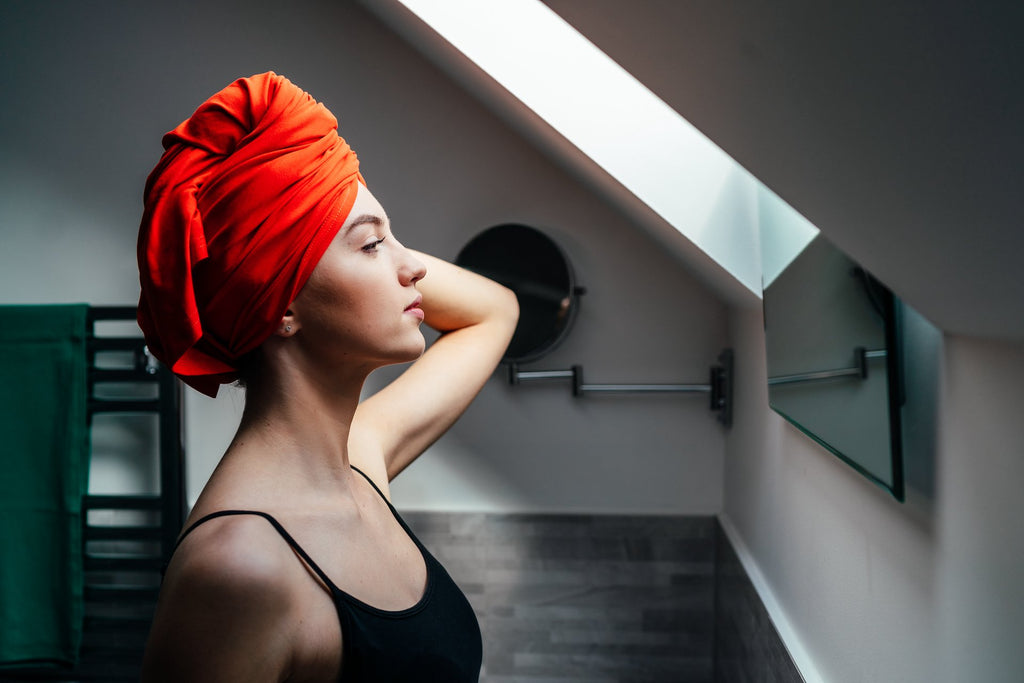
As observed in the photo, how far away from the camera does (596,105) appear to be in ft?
5.12

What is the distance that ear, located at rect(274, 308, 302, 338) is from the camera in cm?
90

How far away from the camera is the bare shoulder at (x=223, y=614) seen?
0.73 m

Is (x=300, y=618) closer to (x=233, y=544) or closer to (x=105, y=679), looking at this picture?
(x=233, y=544)

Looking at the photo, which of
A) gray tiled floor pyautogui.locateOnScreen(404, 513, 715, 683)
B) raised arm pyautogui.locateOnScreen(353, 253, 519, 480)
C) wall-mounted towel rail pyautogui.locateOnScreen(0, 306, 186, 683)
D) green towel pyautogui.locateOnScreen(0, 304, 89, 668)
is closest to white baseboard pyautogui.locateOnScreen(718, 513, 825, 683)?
gray tiled floor pyautogui.locateOnScreen(404, 513, 715, 683)

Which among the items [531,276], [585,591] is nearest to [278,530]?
[531,276]

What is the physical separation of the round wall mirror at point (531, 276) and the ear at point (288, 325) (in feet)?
4.68

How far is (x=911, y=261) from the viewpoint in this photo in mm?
707

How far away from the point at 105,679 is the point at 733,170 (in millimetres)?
2475

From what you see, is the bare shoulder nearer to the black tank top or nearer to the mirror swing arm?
the black tank top

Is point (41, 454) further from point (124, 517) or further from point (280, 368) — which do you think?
point (280, 368)

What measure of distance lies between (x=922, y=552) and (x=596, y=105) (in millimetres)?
1011

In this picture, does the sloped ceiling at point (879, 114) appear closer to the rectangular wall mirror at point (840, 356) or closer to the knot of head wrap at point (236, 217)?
the rectangular wall mirror at point (840, 356)

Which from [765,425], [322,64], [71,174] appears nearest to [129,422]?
[71,174]

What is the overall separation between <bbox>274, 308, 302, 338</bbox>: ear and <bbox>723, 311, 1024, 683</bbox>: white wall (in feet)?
2.32
